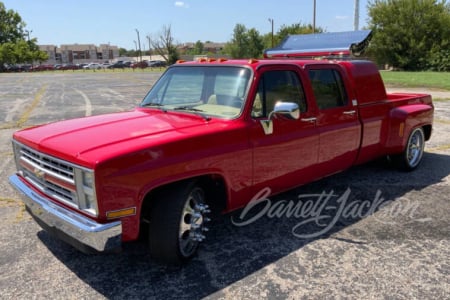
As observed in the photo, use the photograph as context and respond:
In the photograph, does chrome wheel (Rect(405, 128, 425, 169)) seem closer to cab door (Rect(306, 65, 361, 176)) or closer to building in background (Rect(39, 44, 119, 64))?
cab door (Rect(306, 65, 361, 176))

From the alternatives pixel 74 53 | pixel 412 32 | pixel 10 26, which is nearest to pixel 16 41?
pixel 10 26

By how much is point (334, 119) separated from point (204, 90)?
1.61 meters

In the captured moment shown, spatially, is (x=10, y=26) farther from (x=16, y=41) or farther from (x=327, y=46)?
(x=327, y=46)

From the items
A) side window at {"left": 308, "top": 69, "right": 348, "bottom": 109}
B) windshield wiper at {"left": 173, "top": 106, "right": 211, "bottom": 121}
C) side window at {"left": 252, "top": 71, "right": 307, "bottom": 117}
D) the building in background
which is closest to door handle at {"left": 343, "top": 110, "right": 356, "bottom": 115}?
side window at {"left": 308, "top": 69, "right": 348, "bottom": 109}

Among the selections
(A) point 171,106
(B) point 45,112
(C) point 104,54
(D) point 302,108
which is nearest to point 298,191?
(D) point 302,108

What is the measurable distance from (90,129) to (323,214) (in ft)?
8.89

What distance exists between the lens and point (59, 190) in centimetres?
314

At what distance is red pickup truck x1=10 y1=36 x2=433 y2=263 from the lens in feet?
9.46

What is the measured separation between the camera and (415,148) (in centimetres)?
630

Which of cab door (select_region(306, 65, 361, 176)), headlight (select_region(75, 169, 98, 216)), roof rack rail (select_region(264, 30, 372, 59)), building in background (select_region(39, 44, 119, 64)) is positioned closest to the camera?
headlight (select_region(75, 169, 98, 216))

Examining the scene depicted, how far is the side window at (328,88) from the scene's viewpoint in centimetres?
459

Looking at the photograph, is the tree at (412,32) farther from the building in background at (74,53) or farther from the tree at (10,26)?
the building in background at (74,53)

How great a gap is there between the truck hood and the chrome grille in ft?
0.27

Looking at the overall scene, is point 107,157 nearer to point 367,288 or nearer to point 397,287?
point 367,288
